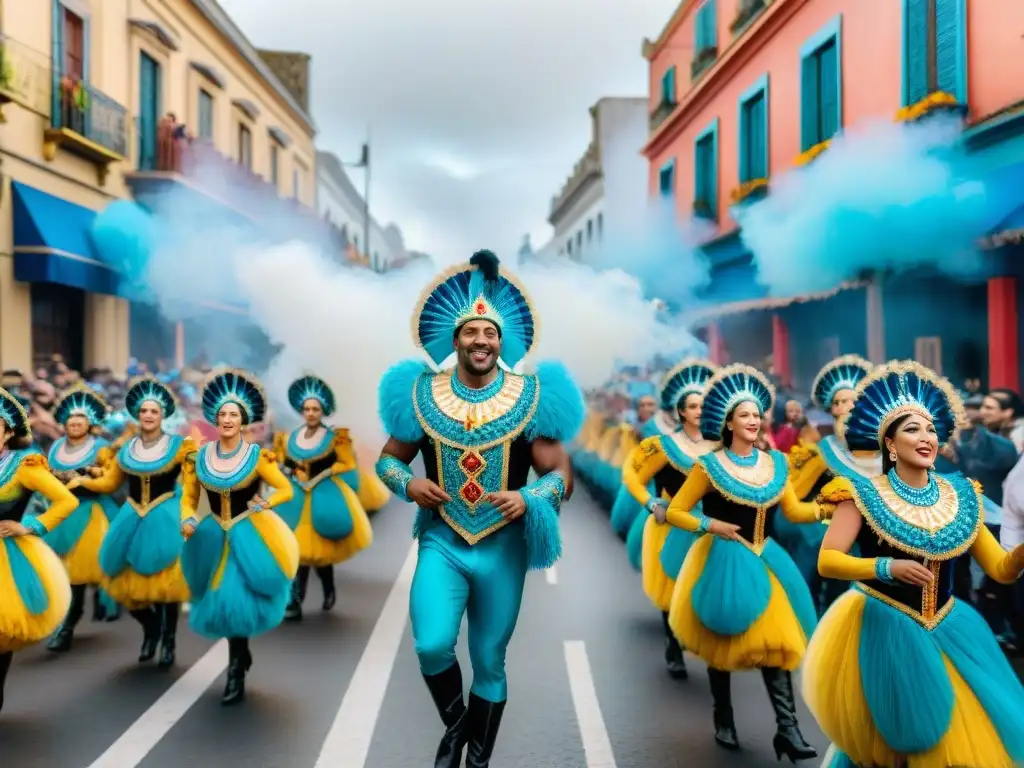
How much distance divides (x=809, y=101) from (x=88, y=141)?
12.0 m

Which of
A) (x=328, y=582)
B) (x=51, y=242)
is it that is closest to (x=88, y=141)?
(x=51, y=242)

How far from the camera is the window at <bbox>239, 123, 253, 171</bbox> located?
30.4 metres

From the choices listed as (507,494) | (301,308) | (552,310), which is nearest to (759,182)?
(552,310)

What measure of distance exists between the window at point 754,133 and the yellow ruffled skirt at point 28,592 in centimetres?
1685

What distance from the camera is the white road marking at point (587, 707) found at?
5.51 metres

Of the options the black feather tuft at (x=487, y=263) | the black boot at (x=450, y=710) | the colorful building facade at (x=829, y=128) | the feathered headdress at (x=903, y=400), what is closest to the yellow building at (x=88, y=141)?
the colorful building facade at (x=829, y=128)

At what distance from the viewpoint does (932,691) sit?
3969mm

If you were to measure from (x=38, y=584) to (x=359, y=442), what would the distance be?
24.4 ft

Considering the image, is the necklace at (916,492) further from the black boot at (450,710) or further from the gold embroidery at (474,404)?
the black boot at (450,710)

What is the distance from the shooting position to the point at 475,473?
4898 millimetres

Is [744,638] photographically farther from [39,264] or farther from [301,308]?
[39,264]

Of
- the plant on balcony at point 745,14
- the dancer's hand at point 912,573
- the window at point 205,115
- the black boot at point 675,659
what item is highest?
the plant on balcony at point 745,14

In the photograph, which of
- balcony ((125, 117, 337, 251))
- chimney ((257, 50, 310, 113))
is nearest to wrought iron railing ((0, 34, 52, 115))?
balcony ((125, 117, 337, 251))

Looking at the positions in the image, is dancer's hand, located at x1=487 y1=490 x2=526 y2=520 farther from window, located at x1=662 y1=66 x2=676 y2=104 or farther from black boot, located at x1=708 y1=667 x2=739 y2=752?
window, located at x1=662 y1=66 x2=676 y2=104
